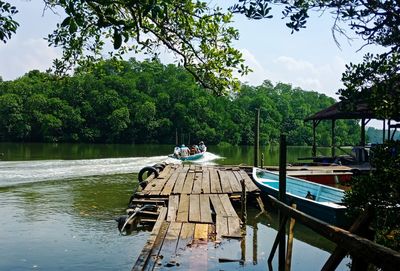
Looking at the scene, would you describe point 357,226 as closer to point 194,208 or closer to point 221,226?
point 221,226

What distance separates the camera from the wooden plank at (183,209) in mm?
10602

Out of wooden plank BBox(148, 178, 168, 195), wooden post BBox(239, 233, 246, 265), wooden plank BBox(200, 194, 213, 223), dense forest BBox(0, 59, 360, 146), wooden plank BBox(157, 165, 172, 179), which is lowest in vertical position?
wooden post BBox(239, 233, 246, 265)

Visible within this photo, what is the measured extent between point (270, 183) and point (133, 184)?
25.0ft

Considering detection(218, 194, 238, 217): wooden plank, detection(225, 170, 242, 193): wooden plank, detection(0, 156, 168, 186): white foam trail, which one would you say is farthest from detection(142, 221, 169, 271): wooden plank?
detection(0, 156, 168, 186): white foam trail

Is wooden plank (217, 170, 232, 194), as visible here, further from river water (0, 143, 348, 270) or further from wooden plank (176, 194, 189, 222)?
wooden plank (176, 194, 189, 222)

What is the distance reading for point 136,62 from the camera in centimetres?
9050

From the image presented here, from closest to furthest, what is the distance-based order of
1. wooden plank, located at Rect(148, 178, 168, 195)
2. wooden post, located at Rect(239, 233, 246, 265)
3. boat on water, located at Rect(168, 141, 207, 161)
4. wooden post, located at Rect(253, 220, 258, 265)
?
1. wooden post, located at Rect(239, 233, 246, 265)
2. wooden post, located at Rect(253, 220, 258, 265)
3. wooden plank, located at Rect(148, 178, 168, 195)
4. boat on water, located at Rect(168, 141, 207, 161)

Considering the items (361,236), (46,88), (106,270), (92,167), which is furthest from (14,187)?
(46,88)

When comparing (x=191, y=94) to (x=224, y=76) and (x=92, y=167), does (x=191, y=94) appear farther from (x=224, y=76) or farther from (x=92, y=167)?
(x=224, y=76)

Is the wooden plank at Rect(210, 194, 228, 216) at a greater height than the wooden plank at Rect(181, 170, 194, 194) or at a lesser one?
lesser

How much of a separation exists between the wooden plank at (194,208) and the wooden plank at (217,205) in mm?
431

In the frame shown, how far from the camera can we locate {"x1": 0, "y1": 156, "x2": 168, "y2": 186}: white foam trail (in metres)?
23.4

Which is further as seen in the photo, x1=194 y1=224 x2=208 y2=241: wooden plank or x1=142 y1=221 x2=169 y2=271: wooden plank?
x1=194 y1=224 x2=208 y2=241: wooden plank

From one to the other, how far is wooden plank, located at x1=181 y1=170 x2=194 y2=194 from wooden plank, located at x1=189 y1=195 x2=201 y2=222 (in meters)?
0.69
